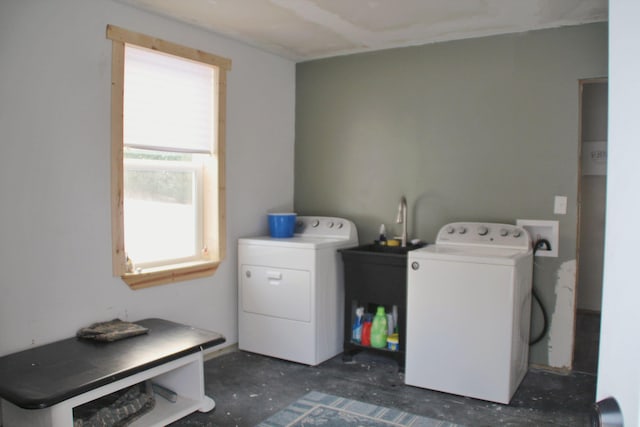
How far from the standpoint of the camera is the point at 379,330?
347cm

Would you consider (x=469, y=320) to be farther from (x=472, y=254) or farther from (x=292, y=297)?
(x=292, y=297)

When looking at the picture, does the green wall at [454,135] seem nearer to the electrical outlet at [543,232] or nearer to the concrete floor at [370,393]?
the electrical outlet at [543,232]

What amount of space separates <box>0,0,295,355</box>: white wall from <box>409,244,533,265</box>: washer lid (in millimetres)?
1597

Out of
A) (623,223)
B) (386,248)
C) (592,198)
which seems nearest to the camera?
(623,223)

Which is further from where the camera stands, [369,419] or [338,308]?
[338,308]

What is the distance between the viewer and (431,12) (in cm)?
305

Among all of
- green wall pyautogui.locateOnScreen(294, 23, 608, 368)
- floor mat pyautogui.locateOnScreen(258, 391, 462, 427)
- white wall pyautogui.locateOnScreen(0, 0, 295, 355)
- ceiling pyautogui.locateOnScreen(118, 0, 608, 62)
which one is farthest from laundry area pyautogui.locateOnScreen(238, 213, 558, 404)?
ceiling pyautogui.locateOnScreen(118, 0, 608, 62)

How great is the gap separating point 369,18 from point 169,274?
204cm

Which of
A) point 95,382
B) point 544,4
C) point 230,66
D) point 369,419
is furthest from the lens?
point 230,66

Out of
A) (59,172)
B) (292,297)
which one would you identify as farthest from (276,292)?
(59,172)

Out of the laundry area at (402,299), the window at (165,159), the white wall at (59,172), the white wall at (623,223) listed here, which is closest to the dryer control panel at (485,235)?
the laundry area at (402,299)

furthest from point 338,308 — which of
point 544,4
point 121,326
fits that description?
point 544,4

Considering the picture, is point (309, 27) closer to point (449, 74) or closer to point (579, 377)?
point (449, 74)

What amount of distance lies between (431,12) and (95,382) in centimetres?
267
